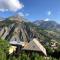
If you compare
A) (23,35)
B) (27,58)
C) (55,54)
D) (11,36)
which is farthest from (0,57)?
(23,35)

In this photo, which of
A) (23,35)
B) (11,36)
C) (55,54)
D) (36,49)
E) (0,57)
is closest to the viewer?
(0,57)

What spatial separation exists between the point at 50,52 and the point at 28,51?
10.5 m

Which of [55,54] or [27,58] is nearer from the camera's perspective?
[27,58]

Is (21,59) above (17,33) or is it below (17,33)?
below

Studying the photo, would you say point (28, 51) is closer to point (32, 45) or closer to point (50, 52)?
point (32, 45)

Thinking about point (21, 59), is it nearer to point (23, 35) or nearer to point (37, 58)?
point (37, 58)

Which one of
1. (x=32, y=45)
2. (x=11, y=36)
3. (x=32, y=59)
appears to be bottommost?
(x=32, y=59)

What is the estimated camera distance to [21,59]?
121 ft

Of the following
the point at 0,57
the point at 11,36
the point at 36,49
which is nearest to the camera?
the point at 0,57

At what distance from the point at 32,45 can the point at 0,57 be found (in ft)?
50.5

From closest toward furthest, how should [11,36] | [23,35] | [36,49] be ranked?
[36,49] < [11,36] < [23,35]

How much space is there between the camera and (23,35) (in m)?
189

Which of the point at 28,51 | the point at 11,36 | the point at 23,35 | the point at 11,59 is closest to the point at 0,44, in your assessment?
the point at 28,51

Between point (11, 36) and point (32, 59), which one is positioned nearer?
point (32, 59)
